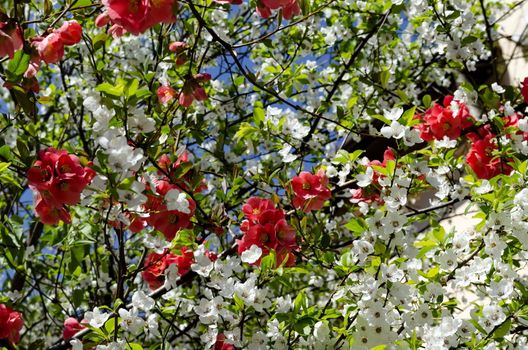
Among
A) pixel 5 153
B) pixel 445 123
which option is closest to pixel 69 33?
pixel 5 153

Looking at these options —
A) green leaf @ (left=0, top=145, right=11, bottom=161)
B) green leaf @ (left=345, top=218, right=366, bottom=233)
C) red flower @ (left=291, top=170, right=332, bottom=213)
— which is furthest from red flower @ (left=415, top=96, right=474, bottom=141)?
green leaf @ (left=0, top=145, right=11, bottom=161)

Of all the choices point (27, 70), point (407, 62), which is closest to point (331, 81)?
point (407, 62)

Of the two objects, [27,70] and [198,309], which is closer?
[27,70]

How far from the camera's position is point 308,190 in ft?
6.27

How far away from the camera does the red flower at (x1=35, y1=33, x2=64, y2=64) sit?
1469 millimetres

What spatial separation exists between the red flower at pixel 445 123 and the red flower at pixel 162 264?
0.97 m

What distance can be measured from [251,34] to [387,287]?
6.98ft

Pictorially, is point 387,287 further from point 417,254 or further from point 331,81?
point 331,81

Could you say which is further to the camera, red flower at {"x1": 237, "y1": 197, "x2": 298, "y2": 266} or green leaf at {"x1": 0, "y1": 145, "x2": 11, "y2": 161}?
red flower at {"x1": 237, "y1": 197, "x2": 298, "y2": 266}

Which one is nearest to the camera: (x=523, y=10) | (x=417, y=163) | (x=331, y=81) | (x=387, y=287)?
(x=387, y=287)

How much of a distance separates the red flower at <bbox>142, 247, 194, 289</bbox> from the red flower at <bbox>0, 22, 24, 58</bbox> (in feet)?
2.81

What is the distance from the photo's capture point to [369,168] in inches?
72.6

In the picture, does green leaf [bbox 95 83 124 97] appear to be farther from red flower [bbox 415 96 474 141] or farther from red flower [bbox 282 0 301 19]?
red flower [bbox 415 96 474 141]

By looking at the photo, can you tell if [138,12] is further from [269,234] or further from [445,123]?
[445,123]
